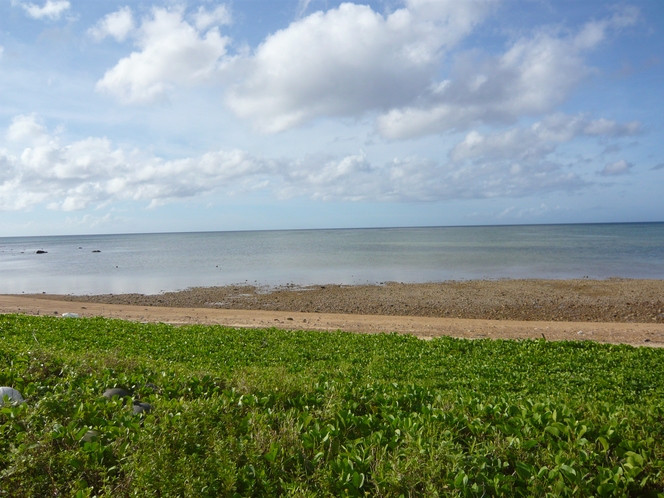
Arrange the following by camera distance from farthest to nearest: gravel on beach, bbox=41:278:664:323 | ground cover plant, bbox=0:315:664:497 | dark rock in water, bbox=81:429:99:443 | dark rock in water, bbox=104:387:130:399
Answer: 1. gravel on beach, bbox=41:278:664:323
2. dark rock in water, bbox=104:387:130:399
3. dark rock in water, bbox=81:429:99:443
4. ground cover plant, bbox=0:315:664:497

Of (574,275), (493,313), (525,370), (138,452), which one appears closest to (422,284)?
(493,313)

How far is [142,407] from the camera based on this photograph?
18.0 feet

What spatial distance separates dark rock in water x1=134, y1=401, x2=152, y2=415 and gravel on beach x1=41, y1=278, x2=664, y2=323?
18.7 m

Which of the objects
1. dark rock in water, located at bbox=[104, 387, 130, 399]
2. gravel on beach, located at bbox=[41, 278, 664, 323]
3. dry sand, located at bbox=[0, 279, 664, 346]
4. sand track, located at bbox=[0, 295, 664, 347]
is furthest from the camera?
gravel on beach, located at bbox=[41, 278, 664, 323]

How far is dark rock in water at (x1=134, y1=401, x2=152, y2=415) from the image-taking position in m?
5.29

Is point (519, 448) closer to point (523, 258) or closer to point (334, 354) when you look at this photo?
point (334, 354)

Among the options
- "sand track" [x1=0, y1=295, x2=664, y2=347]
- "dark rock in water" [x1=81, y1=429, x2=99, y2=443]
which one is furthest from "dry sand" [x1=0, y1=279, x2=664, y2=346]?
"dark rock in water" [x1=81, y1=429, x2=99, y2=443]

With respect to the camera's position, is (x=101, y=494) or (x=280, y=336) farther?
(x=280, y=336)

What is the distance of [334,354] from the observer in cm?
1065

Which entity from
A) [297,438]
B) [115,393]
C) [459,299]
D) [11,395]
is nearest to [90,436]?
[115,393]

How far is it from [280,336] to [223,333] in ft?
5.22

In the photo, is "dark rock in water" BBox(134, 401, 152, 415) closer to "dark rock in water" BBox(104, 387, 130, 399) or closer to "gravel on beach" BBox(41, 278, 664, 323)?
"dark rock in water" BBox(104, 387, 130, 399)

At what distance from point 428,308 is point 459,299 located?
3440 mm

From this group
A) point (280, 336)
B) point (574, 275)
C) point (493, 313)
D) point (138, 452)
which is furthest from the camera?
point (574, 275)
